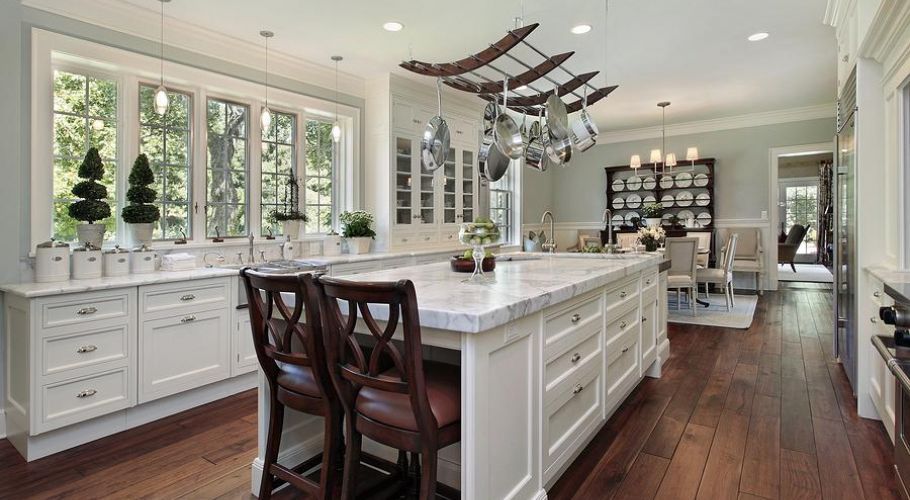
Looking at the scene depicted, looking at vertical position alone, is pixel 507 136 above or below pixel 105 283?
above

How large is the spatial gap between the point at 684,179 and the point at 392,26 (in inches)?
241

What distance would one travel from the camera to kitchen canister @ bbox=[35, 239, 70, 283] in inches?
112

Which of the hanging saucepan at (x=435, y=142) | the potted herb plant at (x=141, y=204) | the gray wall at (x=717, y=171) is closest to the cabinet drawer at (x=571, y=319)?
the hanging saucepan at (x=435, y=142)

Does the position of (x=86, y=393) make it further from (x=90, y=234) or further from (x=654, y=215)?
(x=654, y=215)

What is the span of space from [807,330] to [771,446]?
3.30 m

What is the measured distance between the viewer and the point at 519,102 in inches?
122

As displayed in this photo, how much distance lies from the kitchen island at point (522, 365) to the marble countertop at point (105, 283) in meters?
1.30

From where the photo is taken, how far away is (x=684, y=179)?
8.31 m

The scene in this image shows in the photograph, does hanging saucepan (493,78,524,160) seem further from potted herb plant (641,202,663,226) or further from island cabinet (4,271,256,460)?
potted herb plant (641,202,663,226)

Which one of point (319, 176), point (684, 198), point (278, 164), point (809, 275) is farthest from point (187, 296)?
point (809, 275)

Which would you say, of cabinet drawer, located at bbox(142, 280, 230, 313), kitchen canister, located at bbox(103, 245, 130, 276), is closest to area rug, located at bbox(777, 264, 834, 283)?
cabinet drawer, located at bbox(142, 280, 230, 313)

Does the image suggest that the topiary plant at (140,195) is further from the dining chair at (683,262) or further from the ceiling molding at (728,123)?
the ceiling molding at (728,123)

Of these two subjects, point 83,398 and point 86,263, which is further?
point 86,263

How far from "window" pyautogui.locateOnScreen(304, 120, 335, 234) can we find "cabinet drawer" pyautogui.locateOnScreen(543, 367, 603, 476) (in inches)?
129
